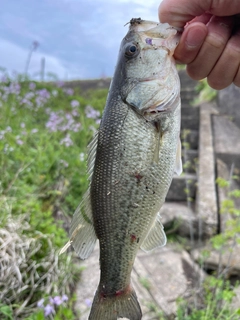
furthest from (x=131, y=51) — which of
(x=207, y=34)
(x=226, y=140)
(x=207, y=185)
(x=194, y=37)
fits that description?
(x=226, y=140)

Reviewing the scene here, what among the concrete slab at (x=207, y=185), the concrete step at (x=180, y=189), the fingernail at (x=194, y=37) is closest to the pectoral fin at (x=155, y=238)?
the fingernail at (x=194, y=37)

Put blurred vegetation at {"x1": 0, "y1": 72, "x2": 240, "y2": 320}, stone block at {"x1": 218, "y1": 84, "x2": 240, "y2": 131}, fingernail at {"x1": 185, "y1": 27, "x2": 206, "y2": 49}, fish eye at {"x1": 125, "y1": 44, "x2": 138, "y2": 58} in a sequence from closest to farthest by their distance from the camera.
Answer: fish eye at {"x1": 125, "y1": 44, "x2": 138, "y2": 58}, fingernail at {"x1": 185, "y1": 27, "x2": 206, "y2": 49}, blurred vegetation at {"x1": 0, "y1": 72, "x2": 240, "y2": 320}, stone block at {"x1": 218, "y1": 84, "x2": 240, "y2": 131}

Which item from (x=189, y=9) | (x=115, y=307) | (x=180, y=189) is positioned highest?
(x=189, y=9)

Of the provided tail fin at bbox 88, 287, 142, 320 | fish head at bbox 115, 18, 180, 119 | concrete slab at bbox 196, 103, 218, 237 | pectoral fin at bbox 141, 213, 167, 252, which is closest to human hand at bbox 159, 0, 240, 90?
fish head at bbox 115, 18, 180, 119

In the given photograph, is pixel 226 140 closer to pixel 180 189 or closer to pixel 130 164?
pixel 180 189

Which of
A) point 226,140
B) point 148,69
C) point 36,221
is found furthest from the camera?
point 226,140

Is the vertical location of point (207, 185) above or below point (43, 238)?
below

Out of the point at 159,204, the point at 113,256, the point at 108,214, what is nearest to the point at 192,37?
the point at 159,204

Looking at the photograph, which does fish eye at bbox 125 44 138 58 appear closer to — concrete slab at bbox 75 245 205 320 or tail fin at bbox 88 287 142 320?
tail fin at bbox 88 287 142 320
